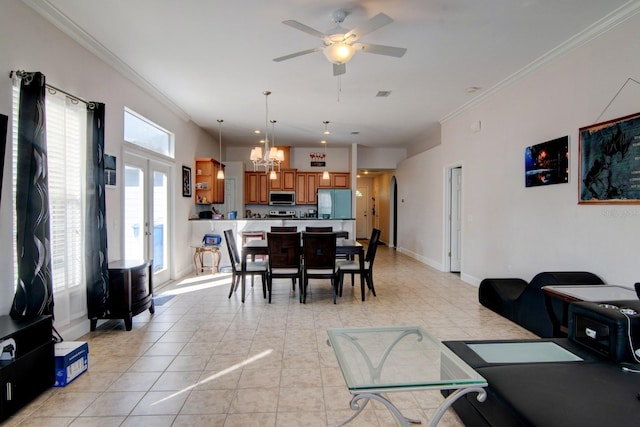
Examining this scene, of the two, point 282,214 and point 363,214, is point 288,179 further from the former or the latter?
point 363,214

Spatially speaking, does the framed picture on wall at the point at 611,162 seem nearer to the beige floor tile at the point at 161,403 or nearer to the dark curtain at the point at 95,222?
the beige floor tile at the point at 161,403

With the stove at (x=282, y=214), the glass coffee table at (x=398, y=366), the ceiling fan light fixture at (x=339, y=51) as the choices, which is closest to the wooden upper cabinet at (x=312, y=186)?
the stove at (x=282, y=214)

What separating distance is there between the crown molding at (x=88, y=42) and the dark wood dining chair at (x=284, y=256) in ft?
8.53

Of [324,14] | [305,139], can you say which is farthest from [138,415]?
[305,139]

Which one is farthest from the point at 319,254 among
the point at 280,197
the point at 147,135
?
the point at 280,197

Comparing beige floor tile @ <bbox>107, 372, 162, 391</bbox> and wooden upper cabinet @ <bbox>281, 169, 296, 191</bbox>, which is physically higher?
wooden upper cabinet @ <bbox>281, 169, 296, 191</bbox>

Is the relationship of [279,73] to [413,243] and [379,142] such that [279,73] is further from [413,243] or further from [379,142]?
[413,243]

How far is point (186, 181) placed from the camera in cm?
631

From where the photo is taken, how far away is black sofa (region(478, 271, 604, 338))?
10.1 feet

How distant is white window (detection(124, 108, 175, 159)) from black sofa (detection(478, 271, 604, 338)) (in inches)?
192

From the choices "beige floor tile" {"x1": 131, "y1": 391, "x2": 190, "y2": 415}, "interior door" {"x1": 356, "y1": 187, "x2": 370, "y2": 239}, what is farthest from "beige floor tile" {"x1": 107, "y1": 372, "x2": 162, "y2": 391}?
"interior door" {"x1": 356, "y1": 187, "x2": 370, "y2": 239}

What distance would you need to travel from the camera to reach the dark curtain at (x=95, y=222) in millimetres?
3266

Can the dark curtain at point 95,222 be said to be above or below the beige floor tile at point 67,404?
above

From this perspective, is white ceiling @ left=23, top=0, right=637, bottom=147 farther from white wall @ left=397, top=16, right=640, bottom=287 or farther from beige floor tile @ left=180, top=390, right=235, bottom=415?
beige floor tile @ left=180, top=390, right=235, bottom=415
